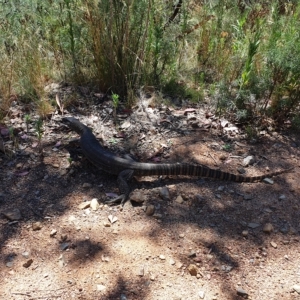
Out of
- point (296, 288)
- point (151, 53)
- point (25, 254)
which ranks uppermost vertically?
point (151, 53)

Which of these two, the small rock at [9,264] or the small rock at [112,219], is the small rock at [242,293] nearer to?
the small rock at [112,219]

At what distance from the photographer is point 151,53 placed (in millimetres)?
4977

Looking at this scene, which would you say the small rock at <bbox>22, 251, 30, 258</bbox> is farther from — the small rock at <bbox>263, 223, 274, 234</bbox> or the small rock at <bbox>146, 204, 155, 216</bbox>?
the small rock at <bbox>263, 223, 274, 234</bbox>

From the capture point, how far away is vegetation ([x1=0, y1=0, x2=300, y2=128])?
4.27 metres

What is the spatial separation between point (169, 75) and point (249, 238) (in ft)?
9.51

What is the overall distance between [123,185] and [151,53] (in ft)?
7.24

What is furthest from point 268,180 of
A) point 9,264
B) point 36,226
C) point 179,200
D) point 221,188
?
point 9,264

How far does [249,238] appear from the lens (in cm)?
300

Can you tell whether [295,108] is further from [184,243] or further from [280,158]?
[184,243]

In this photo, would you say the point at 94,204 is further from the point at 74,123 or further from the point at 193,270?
the point at 74,123

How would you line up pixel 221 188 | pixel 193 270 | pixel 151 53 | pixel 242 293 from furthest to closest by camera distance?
pixel 151 53, pixel 221 188, pixel 193 270, pixel 242 293

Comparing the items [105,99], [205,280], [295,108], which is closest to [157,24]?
[105,99]

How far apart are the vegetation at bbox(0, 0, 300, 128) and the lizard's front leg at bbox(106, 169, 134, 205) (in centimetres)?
140

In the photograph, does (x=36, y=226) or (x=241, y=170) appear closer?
(x=36, y=226)
